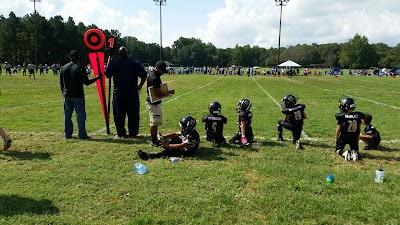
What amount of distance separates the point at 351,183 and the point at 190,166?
8.58ft

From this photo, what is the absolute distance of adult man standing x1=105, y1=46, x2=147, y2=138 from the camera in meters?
8.27

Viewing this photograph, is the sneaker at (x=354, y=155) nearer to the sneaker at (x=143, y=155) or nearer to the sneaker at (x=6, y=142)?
the sneaker at (x=143, y=155)

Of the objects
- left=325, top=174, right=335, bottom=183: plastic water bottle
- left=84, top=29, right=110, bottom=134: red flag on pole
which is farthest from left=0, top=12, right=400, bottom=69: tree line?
left=325, top=174, right=335, bottom=183: plastic water bottle

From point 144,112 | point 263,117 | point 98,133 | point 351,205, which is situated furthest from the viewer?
point 144,112

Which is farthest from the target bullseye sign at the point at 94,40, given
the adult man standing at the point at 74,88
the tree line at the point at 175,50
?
the tree line at the point at 175,50

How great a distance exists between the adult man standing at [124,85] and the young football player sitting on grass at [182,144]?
1799mm

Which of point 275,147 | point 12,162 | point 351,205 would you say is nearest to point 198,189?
point 351,205

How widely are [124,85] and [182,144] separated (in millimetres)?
2456

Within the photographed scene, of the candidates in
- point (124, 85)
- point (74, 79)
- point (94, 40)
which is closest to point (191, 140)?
point (124, 85)

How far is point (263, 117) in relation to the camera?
11.9 meters

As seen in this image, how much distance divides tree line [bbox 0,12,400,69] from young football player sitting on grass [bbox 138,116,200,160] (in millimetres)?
52410

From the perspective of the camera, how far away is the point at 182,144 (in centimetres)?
675

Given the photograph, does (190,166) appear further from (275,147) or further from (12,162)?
(12,162)

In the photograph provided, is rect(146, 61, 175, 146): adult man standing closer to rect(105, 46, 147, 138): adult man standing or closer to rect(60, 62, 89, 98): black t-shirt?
rect(105, 46, 147, 138): adult man standing
